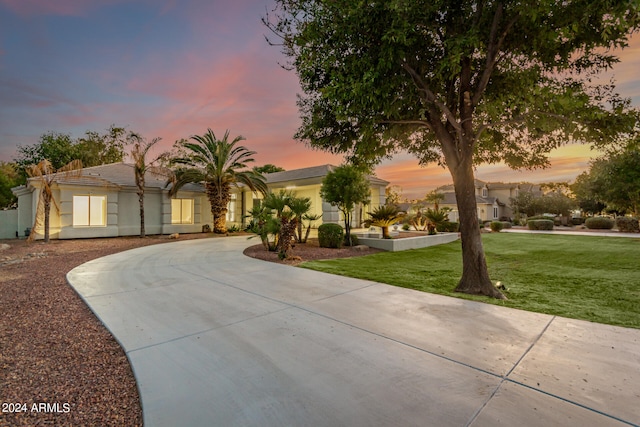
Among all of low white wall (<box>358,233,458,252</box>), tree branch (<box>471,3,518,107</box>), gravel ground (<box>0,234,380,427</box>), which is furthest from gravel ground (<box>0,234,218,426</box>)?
low white wall (<box>358,233,458,252</box>)

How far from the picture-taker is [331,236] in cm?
1191

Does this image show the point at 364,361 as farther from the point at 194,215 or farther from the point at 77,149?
the point at 77,149

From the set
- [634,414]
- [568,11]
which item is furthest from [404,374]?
[568,11]

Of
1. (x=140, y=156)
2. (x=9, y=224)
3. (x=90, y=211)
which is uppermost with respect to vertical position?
(x=140, y=156)

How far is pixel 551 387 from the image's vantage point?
7.73 feet

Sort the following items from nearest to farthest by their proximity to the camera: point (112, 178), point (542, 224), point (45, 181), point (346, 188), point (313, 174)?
point (346, 188) < point (45, 181) < point (112, 178) < point (313, 174) < point (542, 224)

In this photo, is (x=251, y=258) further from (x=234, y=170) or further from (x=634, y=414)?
(x=234, y=170)

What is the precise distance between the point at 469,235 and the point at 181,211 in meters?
18.3

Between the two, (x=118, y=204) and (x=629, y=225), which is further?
(x=629, y=225)

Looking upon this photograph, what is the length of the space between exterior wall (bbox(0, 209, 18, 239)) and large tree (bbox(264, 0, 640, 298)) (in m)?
20.0

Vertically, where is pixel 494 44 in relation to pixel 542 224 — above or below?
above

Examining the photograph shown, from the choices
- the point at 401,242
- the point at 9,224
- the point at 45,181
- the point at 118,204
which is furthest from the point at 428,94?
the point at 9,224

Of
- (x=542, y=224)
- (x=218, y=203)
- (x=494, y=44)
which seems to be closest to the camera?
(x=494, y=44)

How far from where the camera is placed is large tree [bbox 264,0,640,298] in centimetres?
451
